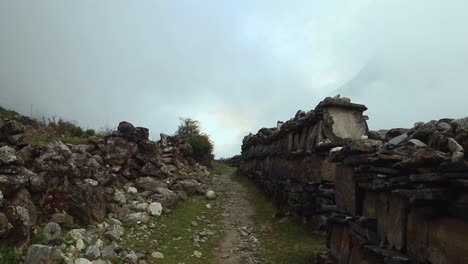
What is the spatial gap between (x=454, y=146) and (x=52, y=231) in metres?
6.63

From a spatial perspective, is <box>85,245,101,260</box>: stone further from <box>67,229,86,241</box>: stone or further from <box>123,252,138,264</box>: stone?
<box>123,252,138,264</box>: stone

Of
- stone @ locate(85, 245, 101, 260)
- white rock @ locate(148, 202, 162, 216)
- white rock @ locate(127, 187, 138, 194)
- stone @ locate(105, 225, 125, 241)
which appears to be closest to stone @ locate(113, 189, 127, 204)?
white rock @ locate(148, 202, 162, 216)

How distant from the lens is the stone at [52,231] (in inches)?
271

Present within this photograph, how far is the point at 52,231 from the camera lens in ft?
23.1

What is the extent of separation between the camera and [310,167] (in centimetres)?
1071

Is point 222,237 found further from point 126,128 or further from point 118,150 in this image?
point 126,128

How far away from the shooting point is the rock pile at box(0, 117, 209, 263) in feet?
20.7

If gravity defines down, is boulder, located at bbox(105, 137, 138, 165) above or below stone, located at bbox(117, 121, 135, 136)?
below

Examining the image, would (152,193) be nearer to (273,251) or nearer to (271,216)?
(271,216)

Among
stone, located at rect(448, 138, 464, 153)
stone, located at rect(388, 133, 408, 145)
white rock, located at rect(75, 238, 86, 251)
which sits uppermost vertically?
stone, located at rect(388, 133, 408, 145)

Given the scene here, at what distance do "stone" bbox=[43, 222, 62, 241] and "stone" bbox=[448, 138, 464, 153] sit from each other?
6.34 meters

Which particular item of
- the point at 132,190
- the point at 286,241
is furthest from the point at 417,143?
the point at 132,190

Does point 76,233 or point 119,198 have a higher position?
point 119,198

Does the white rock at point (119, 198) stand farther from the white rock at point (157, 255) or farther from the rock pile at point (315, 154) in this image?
the rock pile at point (315, 154)
